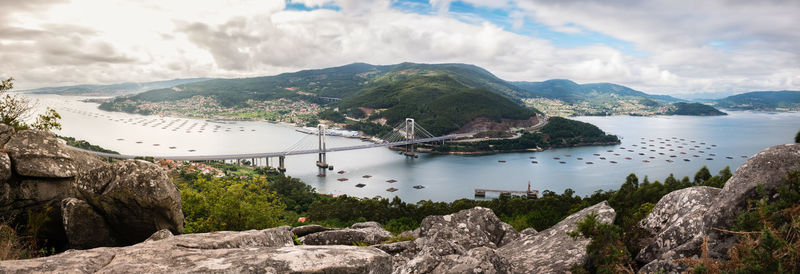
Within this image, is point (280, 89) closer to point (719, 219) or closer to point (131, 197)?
point (131, 197)

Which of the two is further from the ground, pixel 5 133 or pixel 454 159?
pixel 5 133

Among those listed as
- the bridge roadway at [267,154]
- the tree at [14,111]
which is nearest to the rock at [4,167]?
the tree at [14,111]

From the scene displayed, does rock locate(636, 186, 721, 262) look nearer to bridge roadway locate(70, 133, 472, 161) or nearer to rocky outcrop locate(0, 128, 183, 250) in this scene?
rocky outcrop locate(0, 128, 183, 250)

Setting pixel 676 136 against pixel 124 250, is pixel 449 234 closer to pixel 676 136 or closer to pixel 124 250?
pixel 124 250

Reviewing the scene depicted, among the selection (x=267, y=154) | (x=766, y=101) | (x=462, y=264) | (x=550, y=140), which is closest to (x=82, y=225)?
(x=462, y=264)

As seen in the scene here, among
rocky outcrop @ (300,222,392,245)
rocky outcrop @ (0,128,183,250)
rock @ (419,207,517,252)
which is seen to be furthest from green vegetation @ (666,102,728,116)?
rocky outcrop @ (0,128,183,250)

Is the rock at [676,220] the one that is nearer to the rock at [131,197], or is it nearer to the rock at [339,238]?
the rock at [339,238]

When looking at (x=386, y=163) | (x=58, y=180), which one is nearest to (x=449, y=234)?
(x=58, y=180)
